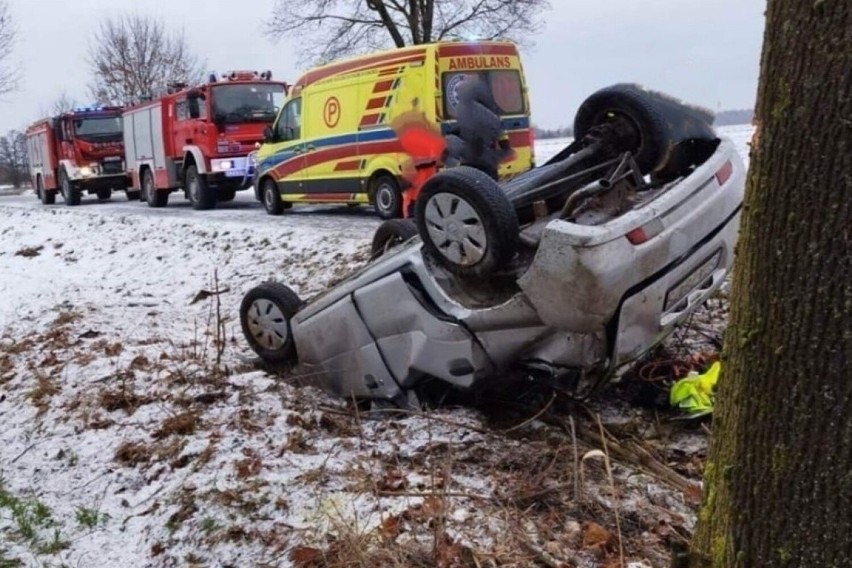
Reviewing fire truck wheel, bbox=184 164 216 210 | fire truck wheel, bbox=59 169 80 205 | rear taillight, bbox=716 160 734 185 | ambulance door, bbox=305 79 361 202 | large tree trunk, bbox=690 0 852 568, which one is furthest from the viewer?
fire truck wheel, bbox=59 169 80 205

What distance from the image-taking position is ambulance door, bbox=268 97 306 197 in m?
13.1

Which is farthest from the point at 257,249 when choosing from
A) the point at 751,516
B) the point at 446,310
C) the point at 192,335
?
the point at 751,516

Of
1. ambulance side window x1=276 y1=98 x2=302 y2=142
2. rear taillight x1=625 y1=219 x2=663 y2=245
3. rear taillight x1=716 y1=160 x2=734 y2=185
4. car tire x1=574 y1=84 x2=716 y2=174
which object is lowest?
rear taillight x1=625 y1=219 x2=663 y2=245

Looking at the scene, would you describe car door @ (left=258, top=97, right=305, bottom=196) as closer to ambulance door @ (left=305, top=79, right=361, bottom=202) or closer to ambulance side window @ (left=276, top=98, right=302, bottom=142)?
ambulance side window @ (left=276, top=98, right=302, bottom=142)

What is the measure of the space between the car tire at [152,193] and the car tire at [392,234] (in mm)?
14485

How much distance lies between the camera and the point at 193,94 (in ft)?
51.2

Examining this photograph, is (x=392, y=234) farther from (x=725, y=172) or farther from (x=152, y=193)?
(x=152, y=193)

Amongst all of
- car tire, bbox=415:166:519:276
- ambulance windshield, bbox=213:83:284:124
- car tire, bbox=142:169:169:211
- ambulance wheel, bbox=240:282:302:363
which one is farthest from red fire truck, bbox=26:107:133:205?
car tire, bbox=415:166:519:276

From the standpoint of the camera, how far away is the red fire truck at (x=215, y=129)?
610 inches

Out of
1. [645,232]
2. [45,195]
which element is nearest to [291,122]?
[645,232]

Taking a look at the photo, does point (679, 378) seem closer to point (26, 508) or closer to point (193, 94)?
point (26, 508)

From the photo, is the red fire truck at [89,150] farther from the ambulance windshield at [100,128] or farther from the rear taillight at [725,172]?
the rear taillight at [725,172]

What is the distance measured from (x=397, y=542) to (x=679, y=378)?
86.7 inches

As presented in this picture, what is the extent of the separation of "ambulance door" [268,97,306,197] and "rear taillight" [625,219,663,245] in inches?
397
